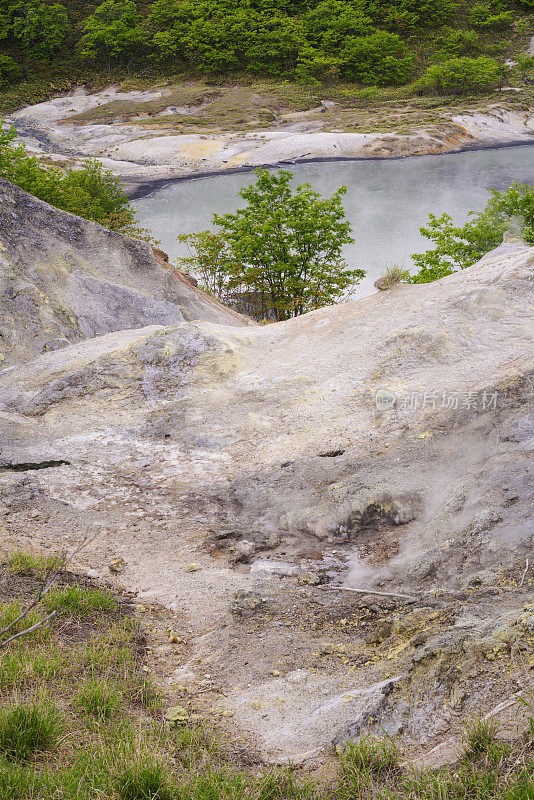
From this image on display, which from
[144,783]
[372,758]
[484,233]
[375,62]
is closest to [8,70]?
[375,62]

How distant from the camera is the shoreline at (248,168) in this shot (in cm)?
5052

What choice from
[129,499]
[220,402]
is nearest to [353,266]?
[220,402]

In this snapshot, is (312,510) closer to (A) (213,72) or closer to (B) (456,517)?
(B) (456,517)

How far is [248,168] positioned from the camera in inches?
2165

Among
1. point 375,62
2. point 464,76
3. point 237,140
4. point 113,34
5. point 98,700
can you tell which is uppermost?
point 113,34

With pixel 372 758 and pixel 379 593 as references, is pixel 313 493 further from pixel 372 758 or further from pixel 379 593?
pixel 372 758

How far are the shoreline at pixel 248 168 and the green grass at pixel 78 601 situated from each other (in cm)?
4634

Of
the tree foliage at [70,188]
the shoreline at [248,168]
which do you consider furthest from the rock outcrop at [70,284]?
the shoreline at [248,168]

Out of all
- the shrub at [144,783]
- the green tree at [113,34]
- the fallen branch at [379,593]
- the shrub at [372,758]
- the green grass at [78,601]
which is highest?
the green tree at [113,34]

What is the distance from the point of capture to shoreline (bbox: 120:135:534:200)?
166ft

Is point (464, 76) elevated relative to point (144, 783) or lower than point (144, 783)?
elevated

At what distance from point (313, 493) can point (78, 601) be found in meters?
3.82

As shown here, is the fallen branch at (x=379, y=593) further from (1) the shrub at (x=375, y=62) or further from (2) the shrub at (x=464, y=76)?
(1) the shrub at (x=375, y=62)

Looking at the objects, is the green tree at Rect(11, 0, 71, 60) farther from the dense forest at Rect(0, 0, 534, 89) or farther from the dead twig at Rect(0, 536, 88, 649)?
the dead twig at Rect(0, 536, 88, 649)
